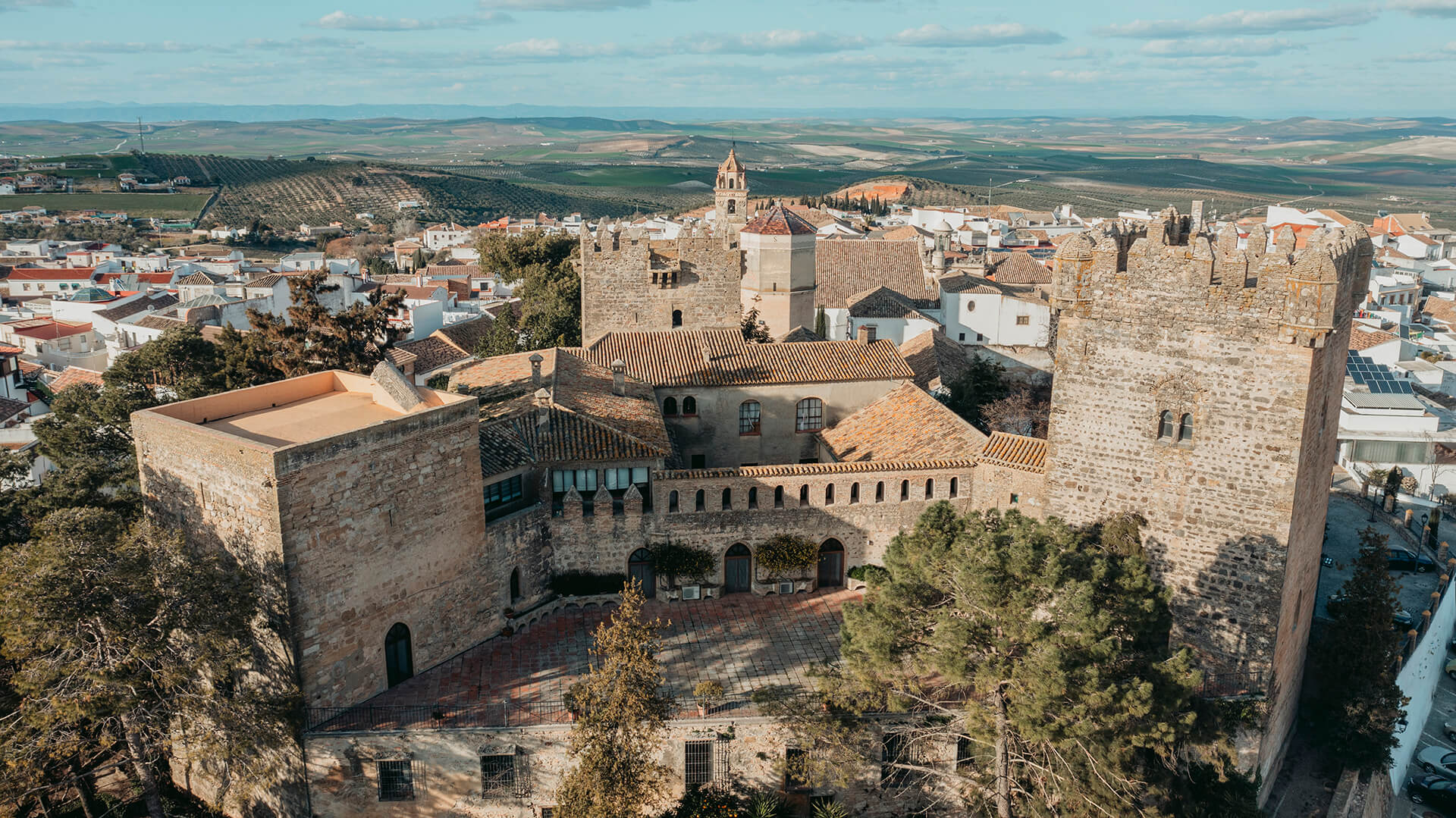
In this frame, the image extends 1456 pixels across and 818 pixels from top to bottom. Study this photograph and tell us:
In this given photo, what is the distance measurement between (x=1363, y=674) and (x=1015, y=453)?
9411mm

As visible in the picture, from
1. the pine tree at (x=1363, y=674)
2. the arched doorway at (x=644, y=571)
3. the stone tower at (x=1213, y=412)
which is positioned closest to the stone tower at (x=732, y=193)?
the arched doorway at (x=644, y=571)

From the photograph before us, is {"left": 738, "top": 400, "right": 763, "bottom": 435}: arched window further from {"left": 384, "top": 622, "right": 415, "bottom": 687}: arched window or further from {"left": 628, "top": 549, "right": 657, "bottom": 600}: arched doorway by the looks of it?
{"left": 384, "top": 622, "right": 415, "bottom": 687}: arched window

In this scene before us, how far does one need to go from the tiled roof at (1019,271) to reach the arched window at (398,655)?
52.2 meters

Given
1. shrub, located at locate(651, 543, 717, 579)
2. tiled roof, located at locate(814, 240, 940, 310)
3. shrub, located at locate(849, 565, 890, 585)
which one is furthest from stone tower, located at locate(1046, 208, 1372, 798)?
tiled roof, located at locate(814, 240, 940, 310)

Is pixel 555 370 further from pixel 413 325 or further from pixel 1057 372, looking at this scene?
pixel 413 325

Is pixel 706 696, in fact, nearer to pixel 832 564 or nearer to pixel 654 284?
pixel 832 564

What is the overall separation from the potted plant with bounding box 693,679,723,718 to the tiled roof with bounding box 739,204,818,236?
23.2 meters

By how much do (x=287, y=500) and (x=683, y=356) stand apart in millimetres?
16265

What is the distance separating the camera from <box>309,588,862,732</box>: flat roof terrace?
21.5 m

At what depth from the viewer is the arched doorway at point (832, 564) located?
27516mm

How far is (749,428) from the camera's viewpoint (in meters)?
33.4

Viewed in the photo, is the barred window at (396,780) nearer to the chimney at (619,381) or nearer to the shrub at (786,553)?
the shrub at (786,553)

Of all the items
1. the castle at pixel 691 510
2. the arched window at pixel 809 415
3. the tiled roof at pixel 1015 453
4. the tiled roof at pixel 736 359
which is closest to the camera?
the castle at pixel 691 510

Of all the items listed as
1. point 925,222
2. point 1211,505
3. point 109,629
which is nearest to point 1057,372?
point 1211,505
